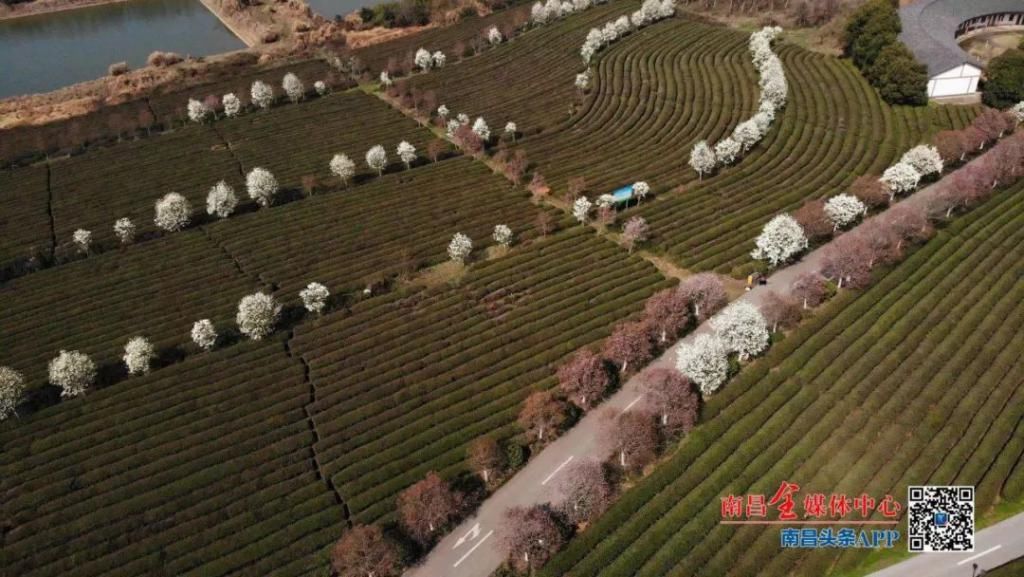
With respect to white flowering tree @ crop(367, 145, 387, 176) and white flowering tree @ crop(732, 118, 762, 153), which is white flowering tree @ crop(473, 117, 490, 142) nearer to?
white flowering tree @ crop(367, 145, 387, 176)

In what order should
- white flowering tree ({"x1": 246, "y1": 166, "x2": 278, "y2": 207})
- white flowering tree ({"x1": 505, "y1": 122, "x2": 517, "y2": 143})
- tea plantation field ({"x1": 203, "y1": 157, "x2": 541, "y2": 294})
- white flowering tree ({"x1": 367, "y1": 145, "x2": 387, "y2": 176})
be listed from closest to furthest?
1. tea plantation field ({"x1": 203, "y1": 157, "x2": 541, "y2": 294})
2. white flowering tree ({"x1": 246, "y1": 166, "x2": 278, "y2": 207})
3. white flowering tree ({"x1": 367, "y1": 145, "x2": 387, "y2": 176})
4. white flowering tree ({"x1": 505, "y1": 122, "x2": 517, "y2": 143})

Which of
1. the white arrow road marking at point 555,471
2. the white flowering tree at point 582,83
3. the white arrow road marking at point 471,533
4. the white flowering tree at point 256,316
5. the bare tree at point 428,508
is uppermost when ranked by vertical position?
the white flowering tree at point 582,83

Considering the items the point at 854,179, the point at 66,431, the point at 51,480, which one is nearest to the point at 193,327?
the point at 66,431

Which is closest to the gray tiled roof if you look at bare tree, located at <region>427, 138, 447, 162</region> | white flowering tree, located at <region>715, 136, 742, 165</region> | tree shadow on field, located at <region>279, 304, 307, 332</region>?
white flowering tree, located at <region>715, 136, 742, 165</region>

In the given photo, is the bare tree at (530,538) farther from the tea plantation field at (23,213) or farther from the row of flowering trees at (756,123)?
the tea plantation field at (23,213)

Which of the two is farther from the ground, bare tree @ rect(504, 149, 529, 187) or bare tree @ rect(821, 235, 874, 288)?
bare tree @ rect(504, 149, 529, 187)

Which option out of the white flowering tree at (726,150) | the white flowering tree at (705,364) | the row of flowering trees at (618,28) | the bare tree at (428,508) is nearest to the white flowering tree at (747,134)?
the white flowering tree at (726,150)
